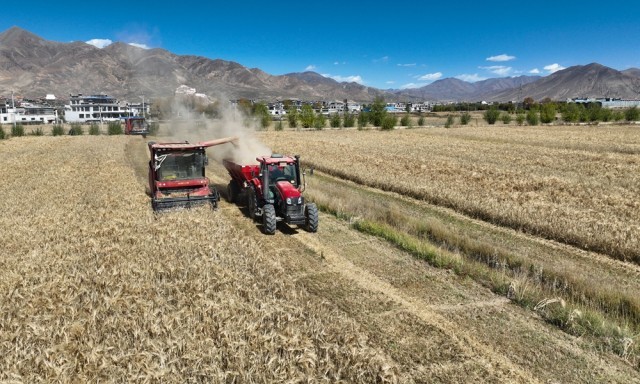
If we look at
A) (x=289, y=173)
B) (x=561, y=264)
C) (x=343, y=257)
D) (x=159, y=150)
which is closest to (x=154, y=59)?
(x=159, y=150)

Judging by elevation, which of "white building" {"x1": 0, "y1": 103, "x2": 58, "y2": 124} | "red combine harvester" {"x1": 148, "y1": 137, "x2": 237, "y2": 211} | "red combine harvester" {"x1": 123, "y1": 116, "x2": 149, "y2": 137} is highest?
"white building" {"x1": 0, "y1": 103, "x2": 58, "y2": 124}

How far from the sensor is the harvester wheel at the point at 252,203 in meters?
14.7

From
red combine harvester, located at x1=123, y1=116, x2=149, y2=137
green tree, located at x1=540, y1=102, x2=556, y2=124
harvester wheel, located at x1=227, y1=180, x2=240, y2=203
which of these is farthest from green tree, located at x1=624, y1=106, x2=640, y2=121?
harvester wheel, located at x1=227, y1=180, x2=240, y2=203

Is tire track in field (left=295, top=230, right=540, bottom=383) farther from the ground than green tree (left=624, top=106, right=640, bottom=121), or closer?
closer

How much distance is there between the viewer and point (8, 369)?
5074 millimetres

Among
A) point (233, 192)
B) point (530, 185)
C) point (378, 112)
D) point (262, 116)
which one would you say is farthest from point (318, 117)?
point (233, 192)

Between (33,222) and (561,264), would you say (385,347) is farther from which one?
(33,222)

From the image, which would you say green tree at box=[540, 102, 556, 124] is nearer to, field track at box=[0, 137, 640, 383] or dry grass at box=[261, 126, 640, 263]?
dry grass at box=[261, 126, 640, 263]

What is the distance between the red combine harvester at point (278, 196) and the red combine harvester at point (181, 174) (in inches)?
69.5

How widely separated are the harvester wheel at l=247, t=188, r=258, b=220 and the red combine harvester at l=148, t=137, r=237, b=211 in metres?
1.26

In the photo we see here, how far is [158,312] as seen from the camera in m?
6.71

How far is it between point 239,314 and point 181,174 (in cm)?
1036

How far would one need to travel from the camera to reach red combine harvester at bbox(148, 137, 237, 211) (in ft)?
50.1

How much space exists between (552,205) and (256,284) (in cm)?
1274
